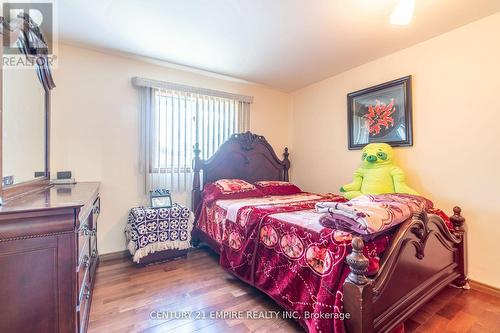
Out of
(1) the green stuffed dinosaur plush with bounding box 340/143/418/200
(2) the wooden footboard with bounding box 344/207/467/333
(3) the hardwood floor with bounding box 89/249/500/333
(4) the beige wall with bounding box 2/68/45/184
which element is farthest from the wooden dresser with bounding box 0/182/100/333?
(1) the green stuffed dinosaur plush with bounding box 340/143/418/200

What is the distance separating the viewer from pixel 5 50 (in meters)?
1.22

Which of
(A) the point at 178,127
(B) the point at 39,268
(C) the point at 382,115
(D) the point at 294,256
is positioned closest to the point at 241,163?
(A) the point at 178,127

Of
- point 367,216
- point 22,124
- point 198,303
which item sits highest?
point 22,124

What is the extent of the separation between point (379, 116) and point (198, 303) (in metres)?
2.69

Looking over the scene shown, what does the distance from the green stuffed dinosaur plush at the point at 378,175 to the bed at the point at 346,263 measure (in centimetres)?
54

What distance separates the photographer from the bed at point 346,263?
4.06 feet

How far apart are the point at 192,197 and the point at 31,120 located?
1806mm

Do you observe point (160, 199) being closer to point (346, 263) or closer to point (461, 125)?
point (346, 263)

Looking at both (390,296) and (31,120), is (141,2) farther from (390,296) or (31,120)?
(390,296)

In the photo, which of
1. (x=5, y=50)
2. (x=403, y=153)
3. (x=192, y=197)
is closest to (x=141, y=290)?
(x=192, y=197)

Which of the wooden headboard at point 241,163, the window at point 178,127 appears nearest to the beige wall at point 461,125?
the wooden headboard at point 241,163

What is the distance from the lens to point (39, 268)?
3.18ft

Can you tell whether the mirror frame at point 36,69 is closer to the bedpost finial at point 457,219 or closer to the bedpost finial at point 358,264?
the bedpost finial at point 358,264

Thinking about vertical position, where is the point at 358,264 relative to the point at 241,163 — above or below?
below
